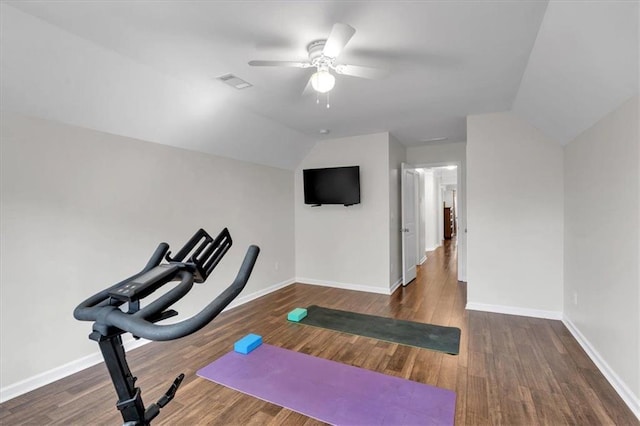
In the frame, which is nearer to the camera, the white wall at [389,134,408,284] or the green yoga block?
the green yoga block

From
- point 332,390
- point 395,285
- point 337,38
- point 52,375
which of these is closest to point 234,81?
point 337,38

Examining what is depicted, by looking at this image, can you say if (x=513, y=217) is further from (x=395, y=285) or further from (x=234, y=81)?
(x=234, y=81)

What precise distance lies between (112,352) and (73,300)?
205 centimetres

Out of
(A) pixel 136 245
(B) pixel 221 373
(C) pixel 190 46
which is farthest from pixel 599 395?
(A) pixel 136 245

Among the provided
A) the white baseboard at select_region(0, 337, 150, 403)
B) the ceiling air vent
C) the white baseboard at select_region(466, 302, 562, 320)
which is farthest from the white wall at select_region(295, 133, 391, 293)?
the white baseboard at select_region(0, 337, 150, 403)

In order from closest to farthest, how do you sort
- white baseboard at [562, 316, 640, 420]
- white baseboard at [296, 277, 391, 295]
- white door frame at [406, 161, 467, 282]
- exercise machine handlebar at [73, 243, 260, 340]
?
1. exercise machine handlebar at [73, 243, 260, 340]
2. white baseboard at [562, 316, 640, 420]
3. white baseboard at [296, 277, 391, 295]
4. white door frame at [406, 161, 467, 282]

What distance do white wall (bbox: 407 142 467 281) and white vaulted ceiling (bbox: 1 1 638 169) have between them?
2007 millimetres

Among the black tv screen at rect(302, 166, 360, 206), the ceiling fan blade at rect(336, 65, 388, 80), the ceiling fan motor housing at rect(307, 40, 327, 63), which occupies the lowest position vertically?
the black tv screen at rect(302, 166, 360, 206)

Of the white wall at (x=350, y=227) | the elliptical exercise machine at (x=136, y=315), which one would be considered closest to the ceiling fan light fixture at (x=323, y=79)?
the elliptical exercise machine at (x=136, y=315)

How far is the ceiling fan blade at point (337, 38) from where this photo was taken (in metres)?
1.70

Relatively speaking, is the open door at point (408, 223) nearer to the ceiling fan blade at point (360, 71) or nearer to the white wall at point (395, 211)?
the white wall at point (395, 211)

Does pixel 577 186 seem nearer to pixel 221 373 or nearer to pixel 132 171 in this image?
pixel 221 373

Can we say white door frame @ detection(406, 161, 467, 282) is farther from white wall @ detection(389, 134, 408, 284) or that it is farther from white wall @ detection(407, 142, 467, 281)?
white wall @ detection(389, 134, 408, 284)

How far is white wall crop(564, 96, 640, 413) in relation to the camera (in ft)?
6.62
